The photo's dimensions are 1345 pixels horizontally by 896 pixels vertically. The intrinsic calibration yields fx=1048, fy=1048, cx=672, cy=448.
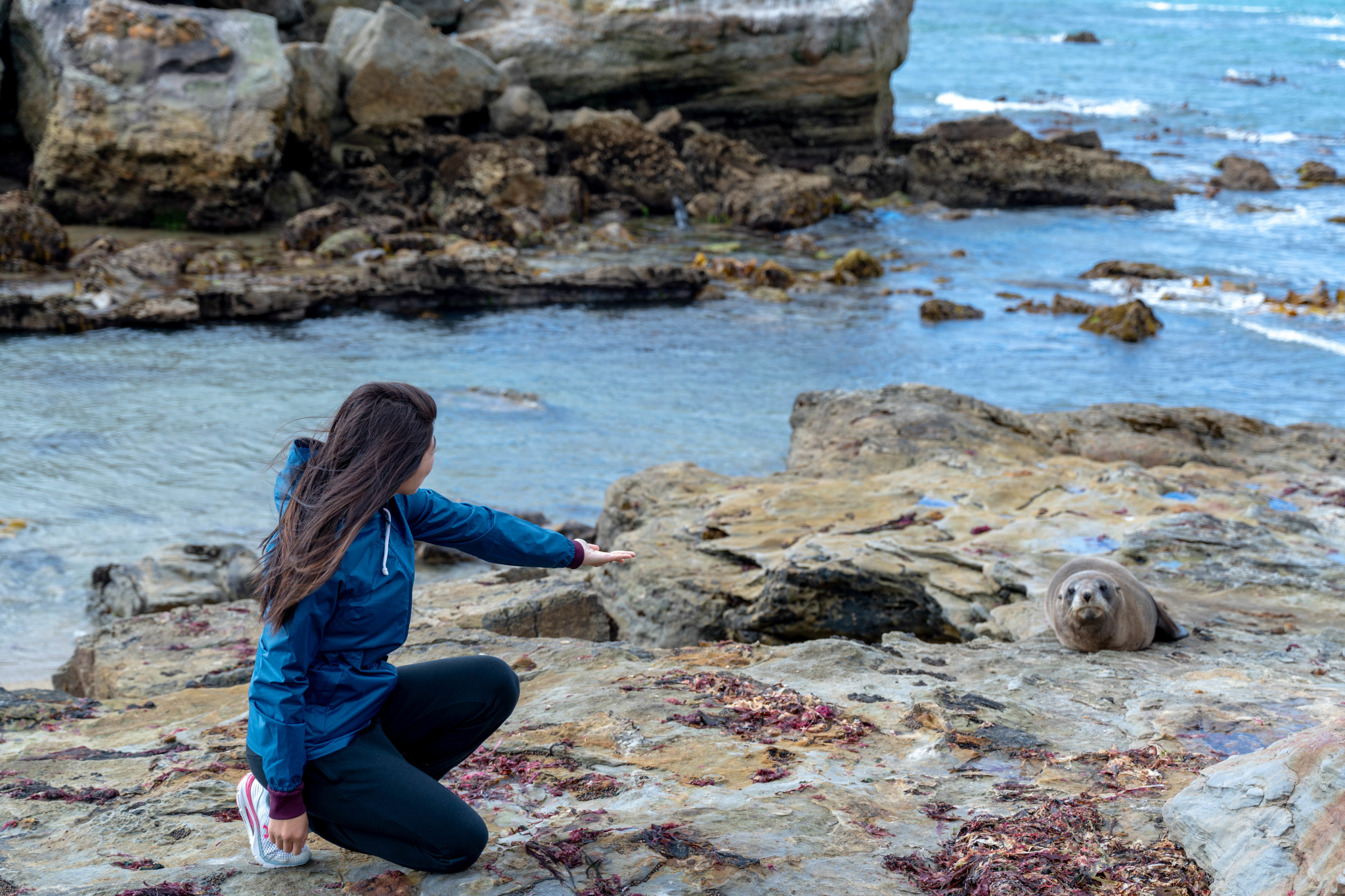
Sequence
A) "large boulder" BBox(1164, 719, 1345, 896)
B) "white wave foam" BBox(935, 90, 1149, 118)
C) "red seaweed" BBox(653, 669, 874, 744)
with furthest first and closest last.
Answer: "white wave foam" BBox(935, 90, 1149, 118)
"red seaweed" BBox(653, 669, 874, 744)
"large boulder" BBox(1164, 719, 1345, 896)

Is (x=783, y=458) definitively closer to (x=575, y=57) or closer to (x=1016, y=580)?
(x=1016, y=580)

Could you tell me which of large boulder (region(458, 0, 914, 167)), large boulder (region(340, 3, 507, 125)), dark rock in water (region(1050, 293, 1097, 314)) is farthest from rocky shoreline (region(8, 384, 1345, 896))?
large boulder (region(458, 0, 914, 167))

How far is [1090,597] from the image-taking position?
4730 millimetres

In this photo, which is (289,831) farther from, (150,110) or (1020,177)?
(1020,177)

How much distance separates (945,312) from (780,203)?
6.87 metres

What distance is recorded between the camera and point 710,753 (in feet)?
11.6

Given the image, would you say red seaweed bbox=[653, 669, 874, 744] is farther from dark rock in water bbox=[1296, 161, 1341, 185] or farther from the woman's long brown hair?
dark rock in water bbox=[1296, 161, 1341, 185]

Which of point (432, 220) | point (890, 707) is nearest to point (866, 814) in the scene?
point (890, 707)

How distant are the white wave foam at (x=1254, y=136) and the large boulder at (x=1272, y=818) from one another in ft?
126

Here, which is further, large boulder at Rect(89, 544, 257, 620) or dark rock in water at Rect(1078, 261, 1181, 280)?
dark rock in water at Rect(1078, 261, 1181, 280)

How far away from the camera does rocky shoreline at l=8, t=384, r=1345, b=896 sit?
268cm

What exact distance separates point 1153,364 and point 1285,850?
1418cm

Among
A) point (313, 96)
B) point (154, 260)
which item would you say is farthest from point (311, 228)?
point (313, 96)

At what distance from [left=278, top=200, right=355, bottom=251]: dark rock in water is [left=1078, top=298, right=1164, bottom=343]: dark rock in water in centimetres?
1330
